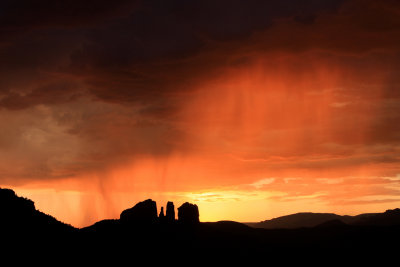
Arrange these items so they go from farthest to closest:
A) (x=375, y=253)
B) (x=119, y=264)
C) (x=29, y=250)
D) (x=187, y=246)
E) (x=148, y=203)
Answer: (x=375, y=253), (x=148, y=203), (x=187, y=246), (x=119, y=264), (x=29, y=250)

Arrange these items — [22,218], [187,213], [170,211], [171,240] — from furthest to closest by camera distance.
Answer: [187,213] → [170,211] → [171,240] → [22,218]

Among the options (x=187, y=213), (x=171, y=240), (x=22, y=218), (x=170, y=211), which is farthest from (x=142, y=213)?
(x=22, y=218)

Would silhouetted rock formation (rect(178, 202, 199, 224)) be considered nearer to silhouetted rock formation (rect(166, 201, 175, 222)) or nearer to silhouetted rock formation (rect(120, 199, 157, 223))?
silhouetted rock formation (rect(166, 201, 175, 222))

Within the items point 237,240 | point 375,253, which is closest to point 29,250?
point 237,240

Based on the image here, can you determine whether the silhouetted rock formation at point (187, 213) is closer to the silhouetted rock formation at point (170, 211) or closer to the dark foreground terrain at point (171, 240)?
the dark foreground terrain at point (171, 240)

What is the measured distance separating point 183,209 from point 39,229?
79549mm

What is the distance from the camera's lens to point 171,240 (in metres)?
121

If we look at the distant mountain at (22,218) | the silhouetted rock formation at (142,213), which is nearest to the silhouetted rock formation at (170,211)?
the silhouetted rock formation at (142,213)

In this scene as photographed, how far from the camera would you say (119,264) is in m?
84.4

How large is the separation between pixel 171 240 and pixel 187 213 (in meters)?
33.5

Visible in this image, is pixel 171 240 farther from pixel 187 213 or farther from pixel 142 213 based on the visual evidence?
pixel 187 213

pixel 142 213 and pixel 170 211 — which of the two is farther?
pixel 170 211

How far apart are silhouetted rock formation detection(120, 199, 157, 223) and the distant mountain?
3038 cm

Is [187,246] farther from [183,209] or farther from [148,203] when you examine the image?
[183,209]
